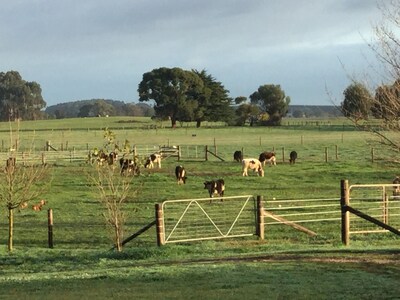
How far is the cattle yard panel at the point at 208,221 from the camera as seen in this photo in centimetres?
1966

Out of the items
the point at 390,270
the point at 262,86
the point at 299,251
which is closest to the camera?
the point at 390,270

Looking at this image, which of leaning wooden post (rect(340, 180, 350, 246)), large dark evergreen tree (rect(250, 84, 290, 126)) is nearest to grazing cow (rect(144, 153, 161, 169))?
leaning wooden post (rect(340, 180, 350, 246))

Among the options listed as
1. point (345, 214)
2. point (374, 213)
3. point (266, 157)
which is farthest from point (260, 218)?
point (266, 157)

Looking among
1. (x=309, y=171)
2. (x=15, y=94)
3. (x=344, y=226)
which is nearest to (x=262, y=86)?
(x=15, y=94)

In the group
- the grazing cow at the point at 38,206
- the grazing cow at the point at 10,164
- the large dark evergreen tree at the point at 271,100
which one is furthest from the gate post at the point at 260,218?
the large dark evergreen tree at the point at 271,100

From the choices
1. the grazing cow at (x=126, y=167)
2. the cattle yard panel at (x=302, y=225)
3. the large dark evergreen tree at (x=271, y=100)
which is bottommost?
the cattle yard panel at (x=302, y=225)

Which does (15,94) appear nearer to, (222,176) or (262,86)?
(262,86)

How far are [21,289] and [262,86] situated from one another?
118 metres

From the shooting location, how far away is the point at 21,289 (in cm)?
1230

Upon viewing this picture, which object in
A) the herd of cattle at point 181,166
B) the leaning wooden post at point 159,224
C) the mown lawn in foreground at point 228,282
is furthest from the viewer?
the herd of cattle at point 181,166

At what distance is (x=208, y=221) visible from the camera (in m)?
22.9

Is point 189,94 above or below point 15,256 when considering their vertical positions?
above

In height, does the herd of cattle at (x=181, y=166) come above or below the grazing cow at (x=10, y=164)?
below

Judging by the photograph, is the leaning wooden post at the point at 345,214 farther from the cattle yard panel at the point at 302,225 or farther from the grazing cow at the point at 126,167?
the grazing cow at the point at 126,167
